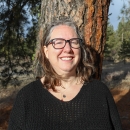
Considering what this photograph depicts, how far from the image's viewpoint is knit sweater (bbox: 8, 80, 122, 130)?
175 centimetres

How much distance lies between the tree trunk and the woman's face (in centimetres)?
39

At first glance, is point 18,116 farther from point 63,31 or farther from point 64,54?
point 63,31

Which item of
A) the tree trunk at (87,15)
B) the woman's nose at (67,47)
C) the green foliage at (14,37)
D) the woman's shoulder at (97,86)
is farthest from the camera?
the green foliage at (14,37)

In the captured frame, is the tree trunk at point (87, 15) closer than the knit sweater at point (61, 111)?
No

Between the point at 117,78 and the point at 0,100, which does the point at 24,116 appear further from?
the point at 117,78

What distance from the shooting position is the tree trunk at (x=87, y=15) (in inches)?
84.8

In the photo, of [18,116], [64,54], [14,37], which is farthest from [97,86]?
[14,37]

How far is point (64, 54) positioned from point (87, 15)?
21.7 inches

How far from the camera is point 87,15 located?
7.11ft

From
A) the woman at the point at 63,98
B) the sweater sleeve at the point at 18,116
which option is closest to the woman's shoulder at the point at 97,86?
the woman at the point at 63,98

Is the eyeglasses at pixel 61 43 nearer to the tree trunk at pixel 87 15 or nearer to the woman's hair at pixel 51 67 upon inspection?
the woman's hair at pixel 51 67

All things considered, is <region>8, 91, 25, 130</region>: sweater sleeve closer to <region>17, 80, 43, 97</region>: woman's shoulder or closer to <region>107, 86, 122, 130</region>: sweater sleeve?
<region>17, 80, 43, 97</region>: woman's shoulder

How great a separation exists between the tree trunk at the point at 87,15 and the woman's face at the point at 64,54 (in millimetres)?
385

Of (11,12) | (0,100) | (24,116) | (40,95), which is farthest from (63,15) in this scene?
(0,100)
